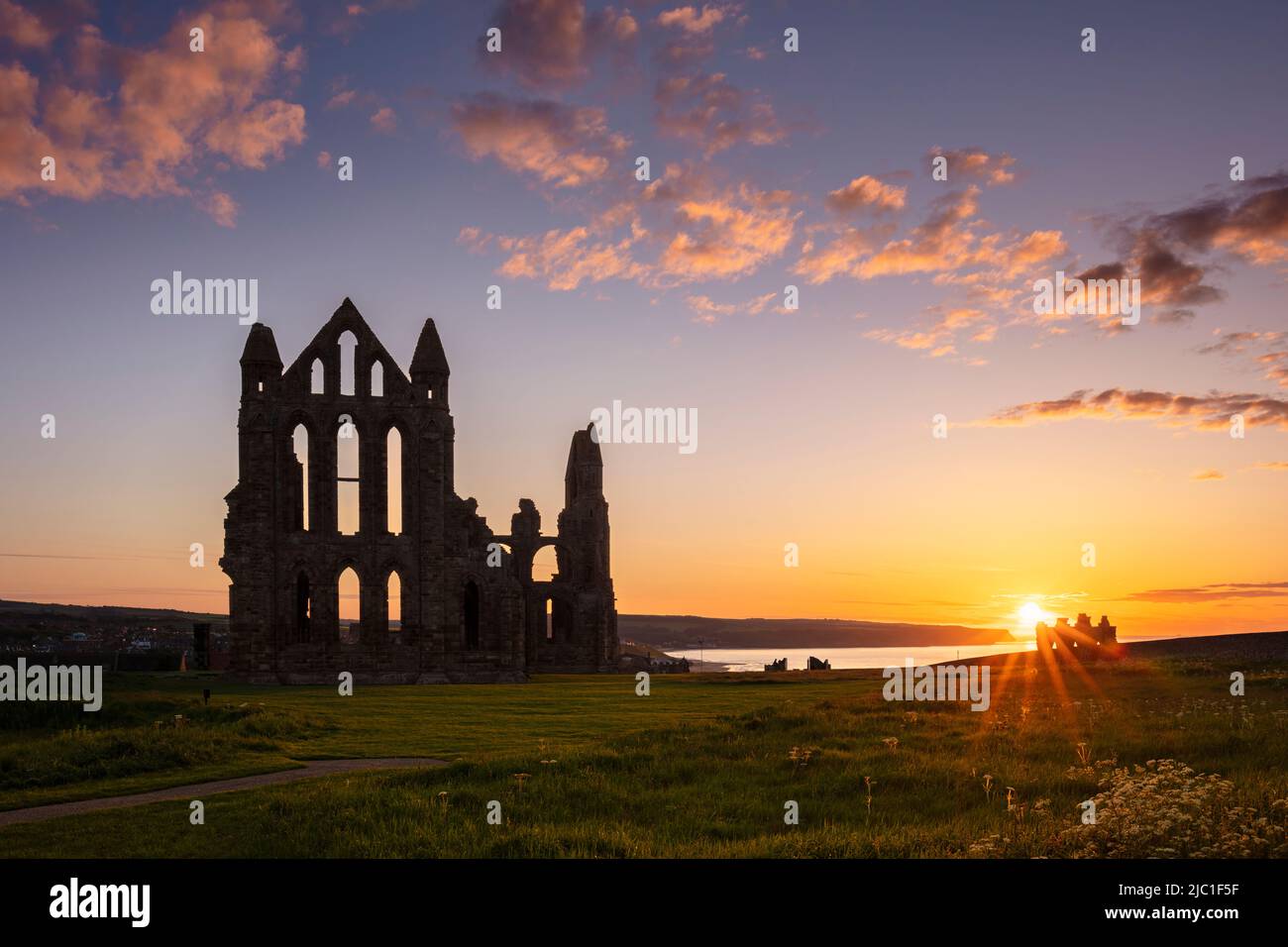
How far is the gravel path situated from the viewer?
15508mm

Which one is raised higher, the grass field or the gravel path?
the grass field

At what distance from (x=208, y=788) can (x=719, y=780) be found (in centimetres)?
926

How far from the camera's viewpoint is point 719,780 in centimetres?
1580

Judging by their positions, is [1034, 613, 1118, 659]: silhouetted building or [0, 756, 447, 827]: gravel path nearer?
[0, 756, 447, 827]: gravel path

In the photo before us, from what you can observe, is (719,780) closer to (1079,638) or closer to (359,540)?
(1079,638)

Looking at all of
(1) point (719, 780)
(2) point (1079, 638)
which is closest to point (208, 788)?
(1) point (719, 780)

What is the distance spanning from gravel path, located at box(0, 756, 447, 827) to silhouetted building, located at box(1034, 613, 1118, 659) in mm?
29153

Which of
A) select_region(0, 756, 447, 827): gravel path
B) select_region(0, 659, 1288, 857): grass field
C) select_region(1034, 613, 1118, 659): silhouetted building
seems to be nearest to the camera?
select_region(0, 659, 1288, 857): grass field

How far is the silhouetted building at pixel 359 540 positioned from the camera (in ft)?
163

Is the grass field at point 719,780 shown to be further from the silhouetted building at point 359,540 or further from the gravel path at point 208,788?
the silhouetted building at point 359,540

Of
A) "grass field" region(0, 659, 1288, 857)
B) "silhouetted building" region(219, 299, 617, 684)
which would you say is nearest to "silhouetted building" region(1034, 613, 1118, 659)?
"grass field" region(0, 659, 1288, 857)

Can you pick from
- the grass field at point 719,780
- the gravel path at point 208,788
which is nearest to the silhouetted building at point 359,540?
the grass field at point 719,780

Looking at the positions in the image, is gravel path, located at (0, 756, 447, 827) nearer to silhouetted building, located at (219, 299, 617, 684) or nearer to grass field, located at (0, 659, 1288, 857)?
grass field, located at (0, 659, 1288, 857)

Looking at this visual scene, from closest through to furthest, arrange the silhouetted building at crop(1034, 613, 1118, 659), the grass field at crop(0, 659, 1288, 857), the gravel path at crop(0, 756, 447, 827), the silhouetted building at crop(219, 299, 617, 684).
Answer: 1. the grass field at crop(0, 659, 1288, 857)
2. the gravel path at crop(0, 756, 447, 827)
3. the silhouetted building at crop(1034, 613, 1118, 659)
4. the silhouetted building at crop(219, 299, 617, 684)
